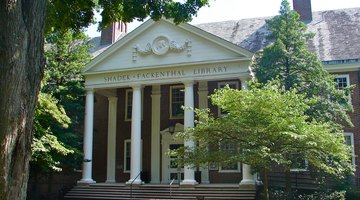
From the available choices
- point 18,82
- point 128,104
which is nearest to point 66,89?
point 128,104

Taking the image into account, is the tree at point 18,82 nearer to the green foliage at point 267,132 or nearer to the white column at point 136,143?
the green foliage at point 267,132

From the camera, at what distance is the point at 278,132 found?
14164 mm

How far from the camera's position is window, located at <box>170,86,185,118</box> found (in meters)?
26.5

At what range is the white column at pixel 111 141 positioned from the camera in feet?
88.9

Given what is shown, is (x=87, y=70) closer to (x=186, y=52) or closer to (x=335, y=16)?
(x=186, y=52)

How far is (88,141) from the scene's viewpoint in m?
24.2

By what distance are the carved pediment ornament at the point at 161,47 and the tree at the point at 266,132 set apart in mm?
7669

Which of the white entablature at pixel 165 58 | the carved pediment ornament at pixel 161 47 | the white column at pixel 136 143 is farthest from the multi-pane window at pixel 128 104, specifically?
the carved pediment ornament at pixel 161 47

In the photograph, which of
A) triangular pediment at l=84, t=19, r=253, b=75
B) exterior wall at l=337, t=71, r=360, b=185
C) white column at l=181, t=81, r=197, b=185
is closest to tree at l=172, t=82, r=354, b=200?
white column at l=181, t=81, r=197, b=185

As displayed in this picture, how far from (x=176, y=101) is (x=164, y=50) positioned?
4499 millimetres

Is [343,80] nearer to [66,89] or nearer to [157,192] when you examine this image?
[157,192]

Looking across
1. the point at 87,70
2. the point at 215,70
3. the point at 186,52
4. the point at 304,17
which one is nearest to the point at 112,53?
the point at 87,70

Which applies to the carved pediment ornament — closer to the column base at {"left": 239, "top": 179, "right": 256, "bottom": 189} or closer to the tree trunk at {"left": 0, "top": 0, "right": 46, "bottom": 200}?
the column base at {"left": 239, "top": 179, "right": 256, "bottom": 189}

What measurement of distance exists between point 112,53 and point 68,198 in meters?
8.05
